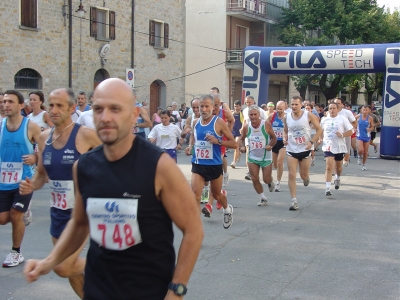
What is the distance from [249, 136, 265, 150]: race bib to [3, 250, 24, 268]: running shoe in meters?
5.16

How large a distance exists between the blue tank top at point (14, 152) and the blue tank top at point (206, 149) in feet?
9.18

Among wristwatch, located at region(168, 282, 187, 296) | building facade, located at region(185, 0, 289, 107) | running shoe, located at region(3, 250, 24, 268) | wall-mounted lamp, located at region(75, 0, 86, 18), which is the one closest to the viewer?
wristwatch, located at region(168, 282, 187, 296)

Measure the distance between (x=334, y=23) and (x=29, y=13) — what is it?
22174mm

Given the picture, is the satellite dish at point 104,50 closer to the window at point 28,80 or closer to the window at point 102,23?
→ the window at point 102,23

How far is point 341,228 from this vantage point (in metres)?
8.38

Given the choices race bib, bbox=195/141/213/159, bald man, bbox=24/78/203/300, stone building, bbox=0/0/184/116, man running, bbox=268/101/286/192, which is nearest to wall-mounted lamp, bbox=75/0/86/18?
stone building, bbox=0/0/184/116

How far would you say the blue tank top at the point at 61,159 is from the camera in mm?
4645

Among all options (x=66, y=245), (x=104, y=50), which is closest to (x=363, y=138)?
(x=104, y=50)

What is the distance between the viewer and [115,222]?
2.64 metres

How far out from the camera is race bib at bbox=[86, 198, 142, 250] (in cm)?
260

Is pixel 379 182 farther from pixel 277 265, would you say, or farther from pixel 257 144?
pixel 277 265

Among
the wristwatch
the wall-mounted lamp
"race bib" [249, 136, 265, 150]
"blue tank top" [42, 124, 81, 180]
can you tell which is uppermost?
the wall-mounted lamp

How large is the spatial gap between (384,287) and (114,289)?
3.74 m

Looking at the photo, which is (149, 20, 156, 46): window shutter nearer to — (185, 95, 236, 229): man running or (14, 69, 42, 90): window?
(14, 69, 42, 90): window
